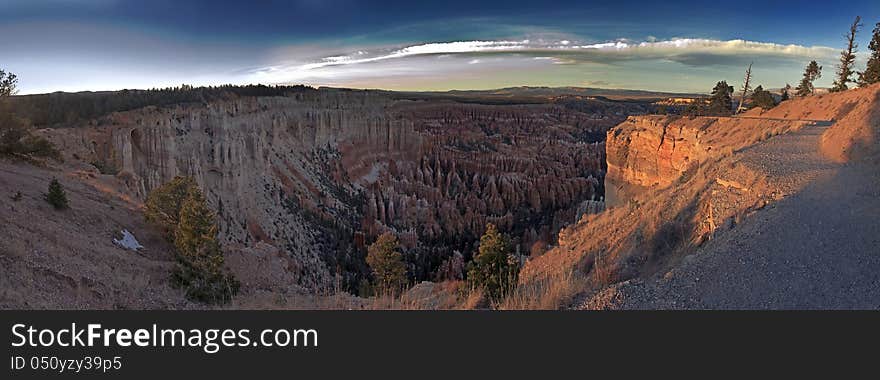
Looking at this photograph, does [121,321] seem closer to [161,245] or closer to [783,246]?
[783,246]

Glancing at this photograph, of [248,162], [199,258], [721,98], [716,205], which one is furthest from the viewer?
[248,162]

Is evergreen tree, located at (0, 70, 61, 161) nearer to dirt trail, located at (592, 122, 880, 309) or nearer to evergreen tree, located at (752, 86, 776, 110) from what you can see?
dirt trail, located at (592, 122, 880, 309)

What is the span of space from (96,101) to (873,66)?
171ft

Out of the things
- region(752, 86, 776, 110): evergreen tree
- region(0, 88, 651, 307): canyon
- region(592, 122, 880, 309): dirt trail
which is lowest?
region(0, 88, 651, 307): canyon

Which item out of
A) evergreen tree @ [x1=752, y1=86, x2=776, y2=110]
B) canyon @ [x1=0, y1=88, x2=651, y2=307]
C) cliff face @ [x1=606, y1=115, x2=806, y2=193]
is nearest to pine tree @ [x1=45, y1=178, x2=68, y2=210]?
canyon @ [x1=0, y1=88, x2=651, y2=307]

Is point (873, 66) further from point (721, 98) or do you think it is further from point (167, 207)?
point (167, 207)

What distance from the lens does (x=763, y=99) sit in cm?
3312

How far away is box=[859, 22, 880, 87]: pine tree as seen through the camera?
27.5 meters

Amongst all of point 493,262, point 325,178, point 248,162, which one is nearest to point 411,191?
point 325,178

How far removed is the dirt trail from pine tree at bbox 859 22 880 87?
85.1 ft

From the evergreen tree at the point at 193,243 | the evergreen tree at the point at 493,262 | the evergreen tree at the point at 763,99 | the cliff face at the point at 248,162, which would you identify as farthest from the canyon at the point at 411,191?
the evergreen tree at the point at 763,99

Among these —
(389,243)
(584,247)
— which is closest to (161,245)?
(389,243)

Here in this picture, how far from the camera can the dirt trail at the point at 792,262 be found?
4.73 meters

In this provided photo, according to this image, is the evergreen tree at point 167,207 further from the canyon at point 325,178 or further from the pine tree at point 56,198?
the pine tree at point 56,198
